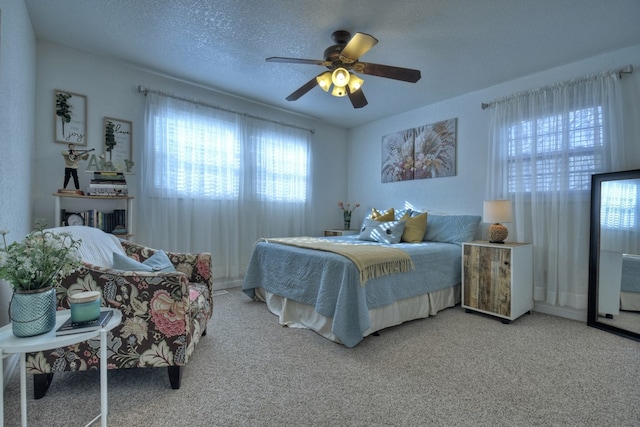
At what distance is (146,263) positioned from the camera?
212 cm

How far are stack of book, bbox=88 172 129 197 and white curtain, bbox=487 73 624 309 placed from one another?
4076mm

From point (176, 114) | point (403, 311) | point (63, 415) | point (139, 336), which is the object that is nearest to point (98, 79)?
point (176, 114)

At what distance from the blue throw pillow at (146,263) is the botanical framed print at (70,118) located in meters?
1.59

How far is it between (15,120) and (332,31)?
7.78 ft

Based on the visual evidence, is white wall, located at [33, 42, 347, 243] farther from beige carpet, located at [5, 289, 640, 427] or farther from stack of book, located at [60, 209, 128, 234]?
beige carpet, located at [5, 289, 640, 427]

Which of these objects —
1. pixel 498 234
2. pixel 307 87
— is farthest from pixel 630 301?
pixel 307 87

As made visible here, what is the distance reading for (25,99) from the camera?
7.40ft

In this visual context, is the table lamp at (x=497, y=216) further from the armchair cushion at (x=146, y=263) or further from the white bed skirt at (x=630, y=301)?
the armchair cushion at (x=146, y=263)

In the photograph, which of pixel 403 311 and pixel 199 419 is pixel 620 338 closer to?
pixel 403 311

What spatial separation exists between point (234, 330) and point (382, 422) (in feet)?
4.97

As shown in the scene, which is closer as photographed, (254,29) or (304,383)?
(304,383)

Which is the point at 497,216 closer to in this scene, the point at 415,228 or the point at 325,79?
the point at 415,228

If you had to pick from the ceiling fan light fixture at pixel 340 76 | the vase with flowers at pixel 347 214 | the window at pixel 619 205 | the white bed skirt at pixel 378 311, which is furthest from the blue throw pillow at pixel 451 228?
the ceiling fan light fixture at pixel 340 76

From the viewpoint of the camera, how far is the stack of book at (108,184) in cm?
271
